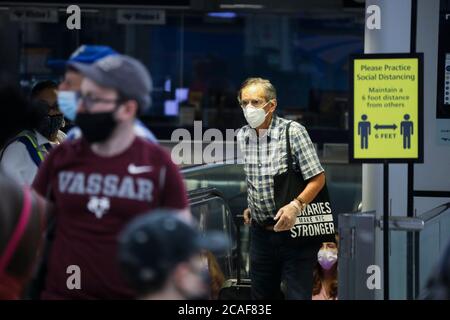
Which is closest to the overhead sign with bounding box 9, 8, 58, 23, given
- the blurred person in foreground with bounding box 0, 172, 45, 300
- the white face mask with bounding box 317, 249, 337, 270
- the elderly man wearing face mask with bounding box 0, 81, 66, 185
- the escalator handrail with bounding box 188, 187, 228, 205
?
the escalator handrail with bounding box 188, 187, 228, 205

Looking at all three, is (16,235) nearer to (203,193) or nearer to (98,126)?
(98,126)

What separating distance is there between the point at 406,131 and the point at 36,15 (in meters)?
10.1

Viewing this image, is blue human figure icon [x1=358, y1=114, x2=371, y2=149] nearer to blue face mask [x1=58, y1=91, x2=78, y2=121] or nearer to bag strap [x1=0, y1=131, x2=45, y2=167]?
bag strap [x1=0, y1=131, x2=45, y2=167]

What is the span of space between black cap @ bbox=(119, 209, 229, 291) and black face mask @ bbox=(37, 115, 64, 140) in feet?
13.3

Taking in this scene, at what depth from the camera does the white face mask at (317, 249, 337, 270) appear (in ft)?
29.1

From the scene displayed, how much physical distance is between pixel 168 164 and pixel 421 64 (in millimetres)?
2454

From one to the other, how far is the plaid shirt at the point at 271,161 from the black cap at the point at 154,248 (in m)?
3.46

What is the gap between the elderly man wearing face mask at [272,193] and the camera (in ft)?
22.5

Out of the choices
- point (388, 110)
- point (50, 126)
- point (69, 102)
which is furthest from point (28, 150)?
point (69, 102)

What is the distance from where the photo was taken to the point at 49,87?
8.56m

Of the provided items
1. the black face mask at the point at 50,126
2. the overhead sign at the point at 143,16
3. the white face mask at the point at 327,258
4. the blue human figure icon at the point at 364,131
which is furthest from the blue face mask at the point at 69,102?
the overhead sign at the point at 143,16

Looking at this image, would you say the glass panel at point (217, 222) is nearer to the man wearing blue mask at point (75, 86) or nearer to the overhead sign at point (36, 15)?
the man wearing blue mask at point (75, 86)

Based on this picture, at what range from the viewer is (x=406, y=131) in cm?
632
